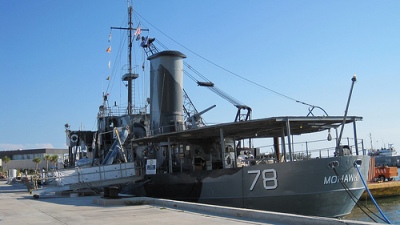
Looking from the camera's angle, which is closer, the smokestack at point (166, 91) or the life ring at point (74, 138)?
the smokestack at point (166, 91)

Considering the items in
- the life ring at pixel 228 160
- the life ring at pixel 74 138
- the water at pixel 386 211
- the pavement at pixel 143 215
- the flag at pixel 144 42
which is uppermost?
the flag at pixel 144 42

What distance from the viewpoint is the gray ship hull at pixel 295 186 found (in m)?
15.7

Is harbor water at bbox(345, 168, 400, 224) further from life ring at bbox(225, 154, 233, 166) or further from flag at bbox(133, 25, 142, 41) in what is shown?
flag at bbox(133, 25, 142, 41)

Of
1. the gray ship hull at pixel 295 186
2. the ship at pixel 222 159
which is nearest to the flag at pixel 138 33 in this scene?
the ship at pixel 222 159

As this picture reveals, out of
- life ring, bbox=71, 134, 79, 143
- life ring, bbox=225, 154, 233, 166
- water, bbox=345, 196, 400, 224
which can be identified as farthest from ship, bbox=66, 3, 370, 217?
water, bbox=345, 196, 400, 224

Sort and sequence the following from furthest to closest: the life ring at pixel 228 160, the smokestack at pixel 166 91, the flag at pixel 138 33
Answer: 1. the flag at pixel 138 33
2. the smokestack at pixel 166 91
3. the life ring at pixel 228 160

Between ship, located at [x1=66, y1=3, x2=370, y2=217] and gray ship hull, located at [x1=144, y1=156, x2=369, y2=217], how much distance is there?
0.12ft

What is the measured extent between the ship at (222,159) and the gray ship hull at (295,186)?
0.12ft

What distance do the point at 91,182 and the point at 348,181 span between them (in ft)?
43.3

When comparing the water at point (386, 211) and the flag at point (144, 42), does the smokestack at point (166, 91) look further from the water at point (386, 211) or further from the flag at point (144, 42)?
the water at point (386, 211)

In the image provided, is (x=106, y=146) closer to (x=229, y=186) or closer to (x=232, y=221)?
(x=229, y=186)

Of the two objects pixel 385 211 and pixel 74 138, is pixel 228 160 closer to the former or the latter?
pixel 385 211

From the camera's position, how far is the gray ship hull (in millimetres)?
15734

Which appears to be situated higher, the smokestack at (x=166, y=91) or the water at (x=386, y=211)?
the smokestack at (x=166, y=91)
